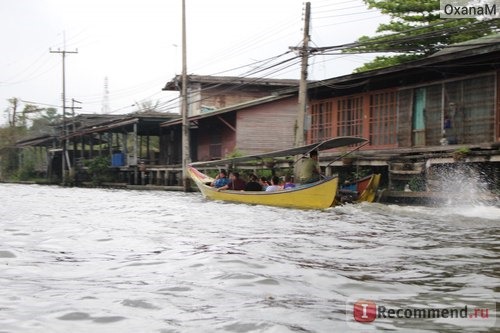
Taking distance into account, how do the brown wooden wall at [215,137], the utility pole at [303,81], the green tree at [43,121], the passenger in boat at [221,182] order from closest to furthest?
1. the utility pole at [303,81]
2. the passenger in boat at [221,182]
3. the brown wooden wall at [215,137]
4. the green tree at [43,121]

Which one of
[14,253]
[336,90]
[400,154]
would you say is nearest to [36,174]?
[336,90]

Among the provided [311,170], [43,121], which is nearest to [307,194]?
[311,170]

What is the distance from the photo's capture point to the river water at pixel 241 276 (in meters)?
3.48

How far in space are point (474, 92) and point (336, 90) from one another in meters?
5.80

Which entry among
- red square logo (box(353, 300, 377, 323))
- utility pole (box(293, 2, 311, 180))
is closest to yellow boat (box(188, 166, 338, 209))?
utility pole (box(293, 2, 311, 180))

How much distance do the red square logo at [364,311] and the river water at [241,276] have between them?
0.06 meters

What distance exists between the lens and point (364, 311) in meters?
3.68

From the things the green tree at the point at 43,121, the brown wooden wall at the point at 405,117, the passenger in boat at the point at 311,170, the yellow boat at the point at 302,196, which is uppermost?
the green tree at the point at 43,121

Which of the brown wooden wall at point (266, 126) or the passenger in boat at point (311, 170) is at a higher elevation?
the brown wooden wall at point (266, 126)

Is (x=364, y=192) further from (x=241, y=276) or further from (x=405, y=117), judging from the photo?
(x=241, y=276)

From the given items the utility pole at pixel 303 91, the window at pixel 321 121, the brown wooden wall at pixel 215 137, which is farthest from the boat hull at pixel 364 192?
the brown wooden wall at pixel 215 137

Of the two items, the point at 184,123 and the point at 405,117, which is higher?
the point at 184,123

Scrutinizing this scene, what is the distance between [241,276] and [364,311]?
1481 mm

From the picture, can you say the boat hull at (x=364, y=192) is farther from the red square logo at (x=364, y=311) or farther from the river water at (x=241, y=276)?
the red square logo at (x=364, y=311)
